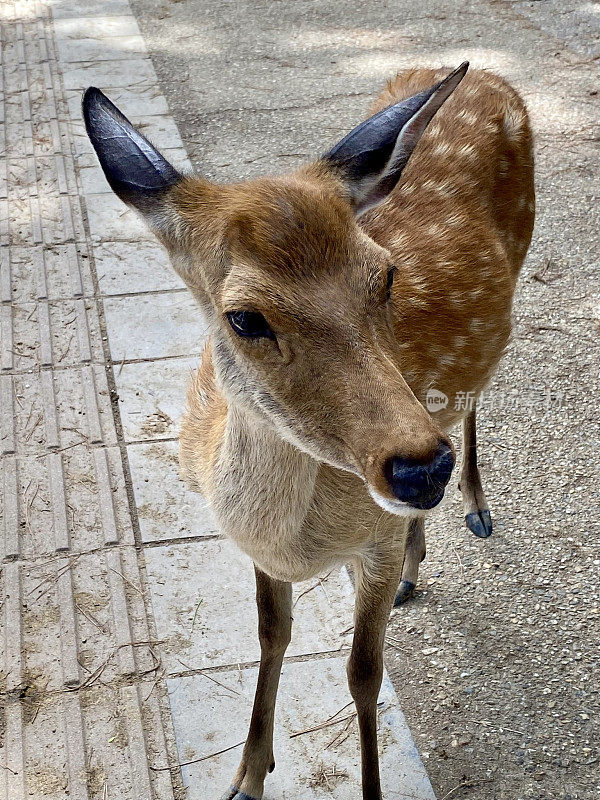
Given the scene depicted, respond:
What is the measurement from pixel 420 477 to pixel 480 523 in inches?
81.5

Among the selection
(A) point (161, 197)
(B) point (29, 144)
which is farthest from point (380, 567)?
(B) point (29, 144)

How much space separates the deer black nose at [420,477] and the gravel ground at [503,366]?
1.47m

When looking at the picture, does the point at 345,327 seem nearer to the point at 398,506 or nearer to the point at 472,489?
the point at 398,506

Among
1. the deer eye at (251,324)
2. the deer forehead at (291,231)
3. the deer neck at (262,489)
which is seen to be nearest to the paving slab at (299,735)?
the deer neck at (262,489)

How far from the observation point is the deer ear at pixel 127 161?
2.26 metres

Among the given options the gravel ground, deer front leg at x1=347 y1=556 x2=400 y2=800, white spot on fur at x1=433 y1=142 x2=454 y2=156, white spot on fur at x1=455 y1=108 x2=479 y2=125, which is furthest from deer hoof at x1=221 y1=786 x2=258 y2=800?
white spot on fur at x1=455 y1=108 x2=479 y2=125

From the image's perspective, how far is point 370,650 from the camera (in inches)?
106

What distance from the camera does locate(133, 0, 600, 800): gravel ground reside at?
3.04 meters

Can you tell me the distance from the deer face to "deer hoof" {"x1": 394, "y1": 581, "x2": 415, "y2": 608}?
148cm

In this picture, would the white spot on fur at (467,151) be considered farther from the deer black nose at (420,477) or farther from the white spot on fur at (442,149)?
the deer black nose at (420,477)

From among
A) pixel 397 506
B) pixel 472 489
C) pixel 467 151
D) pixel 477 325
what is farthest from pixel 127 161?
pixel 472 489

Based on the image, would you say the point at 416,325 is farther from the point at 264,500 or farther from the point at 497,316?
the point at 264,500

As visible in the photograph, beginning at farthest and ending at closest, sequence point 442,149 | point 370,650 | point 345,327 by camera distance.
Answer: point 442,149 < point 370,650 < point 345,327

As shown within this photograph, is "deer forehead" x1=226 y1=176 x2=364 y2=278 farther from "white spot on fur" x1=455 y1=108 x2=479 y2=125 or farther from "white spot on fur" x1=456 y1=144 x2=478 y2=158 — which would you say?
"white spot on fur" x1=455 y1=108 x2=479 y2=125
